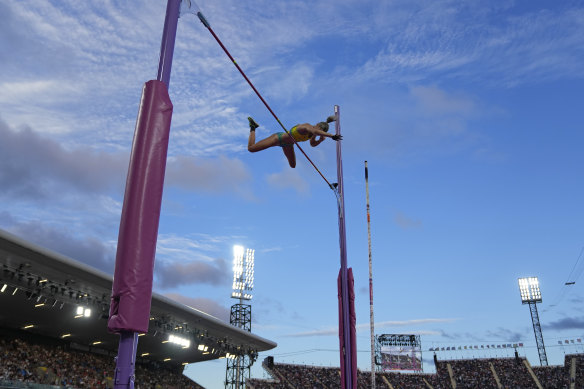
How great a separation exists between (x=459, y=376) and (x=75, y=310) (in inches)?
1137

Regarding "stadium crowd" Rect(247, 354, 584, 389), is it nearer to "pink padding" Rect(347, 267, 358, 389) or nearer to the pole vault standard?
"pink padding" Rect(347, 267, 358, 389)

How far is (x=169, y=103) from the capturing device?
151 inches

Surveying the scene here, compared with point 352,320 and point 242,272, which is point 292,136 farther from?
point 242,272

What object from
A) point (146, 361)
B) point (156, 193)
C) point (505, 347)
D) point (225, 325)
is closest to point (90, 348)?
point (146, 361)

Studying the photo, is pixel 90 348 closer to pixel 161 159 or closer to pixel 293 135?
pixel 293 135

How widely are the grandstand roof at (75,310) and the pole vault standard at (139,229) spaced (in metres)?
10.5

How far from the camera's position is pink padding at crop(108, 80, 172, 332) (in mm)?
3273

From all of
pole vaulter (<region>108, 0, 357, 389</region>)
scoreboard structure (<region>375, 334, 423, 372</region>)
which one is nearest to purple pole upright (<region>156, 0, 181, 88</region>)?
pole vaulter (<region>108, 0, 357, 389</region>)

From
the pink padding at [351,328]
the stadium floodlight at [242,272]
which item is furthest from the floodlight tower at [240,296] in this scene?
the pink padding at [351,328]

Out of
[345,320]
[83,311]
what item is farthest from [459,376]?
[345,320]

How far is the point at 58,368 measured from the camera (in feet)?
60.6

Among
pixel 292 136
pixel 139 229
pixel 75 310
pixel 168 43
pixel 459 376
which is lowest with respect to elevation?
pixel 139 229

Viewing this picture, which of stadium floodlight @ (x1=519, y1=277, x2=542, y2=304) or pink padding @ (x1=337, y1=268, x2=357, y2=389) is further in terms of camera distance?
stadium floodlight @ (x1=519, y1=277, x2=542, y2=304)

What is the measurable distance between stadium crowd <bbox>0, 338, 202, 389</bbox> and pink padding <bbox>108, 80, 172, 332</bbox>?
11.6 meters
